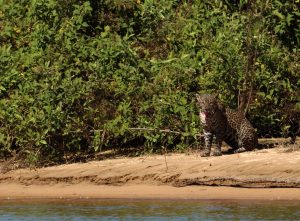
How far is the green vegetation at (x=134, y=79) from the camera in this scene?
1355cm

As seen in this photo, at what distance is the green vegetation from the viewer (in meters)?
13.5

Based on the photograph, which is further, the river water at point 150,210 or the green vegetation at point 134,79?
the green vegetation at point 134,79

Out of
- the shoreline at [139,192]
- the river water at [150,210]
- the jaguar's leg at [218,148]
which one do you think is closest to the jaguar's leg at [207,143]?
the jaguar's leg at [218,148]

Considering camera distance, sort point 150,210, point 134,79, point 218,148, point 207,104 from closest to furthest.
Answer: point 150,210
point 207,104
point 218,148
point 134,79

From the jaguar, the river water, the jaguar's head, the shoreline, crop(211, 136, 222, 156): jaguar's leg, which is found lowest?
the river water

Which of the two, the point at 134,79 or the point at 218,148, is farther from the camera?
the point at 134,79

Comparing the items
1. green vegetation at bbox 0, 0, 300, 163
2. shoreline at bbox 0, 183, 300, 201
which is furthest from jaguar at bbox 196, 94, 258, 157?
shoreline at bbox 0, 183, 300, 201

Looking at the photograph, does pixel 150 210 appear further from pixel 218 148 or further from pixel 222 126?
pixel 222 126

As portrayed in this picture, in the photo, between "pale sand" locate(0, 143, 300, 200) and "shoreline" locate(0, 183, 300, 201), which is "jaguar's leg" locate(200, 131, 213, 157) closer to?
"pale sand" locate(0, 143, 300, 200)

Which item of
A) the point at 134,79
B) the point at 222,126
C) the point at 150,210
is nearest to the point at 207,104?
the point at 222,126

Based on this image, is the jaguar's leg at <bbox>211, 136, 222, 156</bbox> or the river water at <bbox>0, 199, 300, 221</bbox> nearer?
the river water at <bbox>0, 199, 300, 221</bbox>

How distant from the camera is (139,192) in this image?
40.3 ft

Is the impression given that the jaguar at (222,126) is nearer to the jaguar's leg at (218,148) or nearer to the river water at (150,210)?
the jaguar's leg at (218,148)

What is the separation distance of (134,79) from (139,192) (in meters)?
2.16
